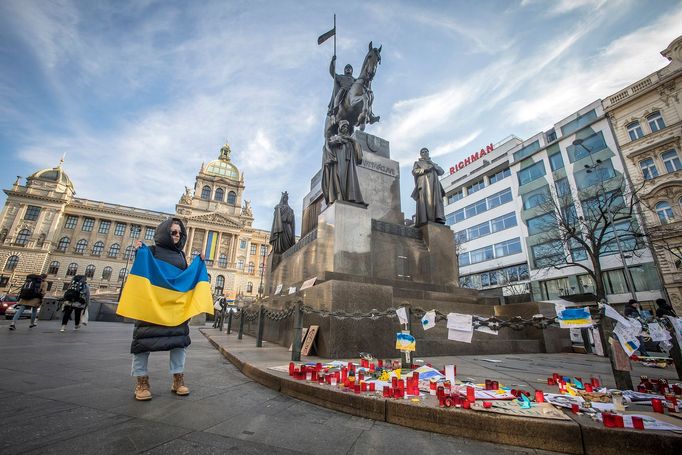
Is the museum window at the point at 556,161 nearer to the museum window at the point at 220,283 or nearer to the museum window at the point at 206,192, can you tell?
the museum window at the point at 220,283

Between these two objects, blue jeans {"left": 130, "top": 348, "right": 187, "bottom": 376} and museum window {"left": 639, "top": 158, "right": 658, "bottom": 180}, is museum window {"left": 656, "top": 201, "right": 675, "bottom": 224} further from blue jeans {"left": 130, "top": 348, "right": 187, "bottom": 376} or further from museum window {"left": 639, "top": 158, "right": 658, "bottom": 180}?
blue jeans {"left": 130, "top": 348, "right": 187, "bottom": 376}

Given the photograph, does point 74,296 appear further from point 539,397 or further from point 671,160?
point 671,160

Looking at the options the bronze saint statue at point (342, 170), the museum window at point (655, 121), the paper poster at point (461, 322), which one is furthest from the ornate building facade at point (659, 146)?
the paper poster at point (461, 322)

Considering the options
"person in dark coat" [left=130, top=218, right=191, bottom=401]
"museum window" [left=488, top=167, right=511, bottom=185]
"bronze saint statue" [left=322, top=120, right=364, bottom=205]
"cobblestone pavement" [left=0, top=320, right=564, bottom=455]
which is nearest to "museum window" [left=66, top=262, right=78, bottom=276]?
"bronze saint statue" [left=322, top=120, right=364, bottom=205]

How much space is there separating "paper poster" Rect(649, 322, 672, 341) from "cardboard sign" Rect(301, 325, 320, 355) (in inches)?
181

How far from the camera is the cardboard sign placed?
200 inches

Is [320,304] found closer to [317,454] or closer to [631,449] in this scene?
[317,454]

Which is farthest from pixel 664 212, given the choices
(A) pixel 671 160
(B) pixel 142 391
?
(B) pixel 142 391

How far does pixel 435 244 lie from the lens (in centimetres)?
821

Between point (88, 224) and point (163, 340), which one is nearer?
point (163, 340)

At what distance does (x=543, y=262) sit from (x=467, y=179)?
52.5ft

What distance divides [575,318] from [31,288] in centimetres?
1386

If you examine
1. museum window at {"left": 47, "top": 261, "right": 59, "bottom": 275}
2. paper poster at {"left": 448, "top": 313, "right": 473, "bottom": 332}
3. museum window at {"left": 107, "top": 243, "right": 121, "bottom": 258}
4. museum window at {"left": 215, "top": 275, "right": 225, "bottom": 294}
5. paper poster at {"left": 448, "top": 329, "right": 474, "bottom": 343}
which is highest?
museum window at {"left": 107, "top": 243, "right": 121, "bottom": 258}

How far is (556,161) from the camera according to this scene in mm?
30234
